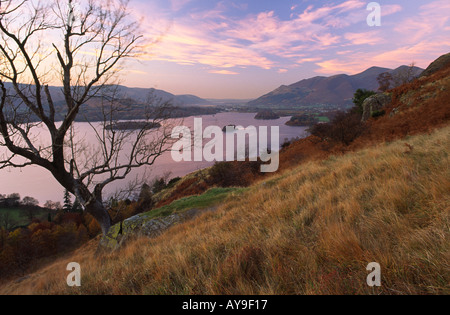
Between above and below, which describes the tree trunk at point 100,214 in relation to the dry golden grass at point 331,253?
below

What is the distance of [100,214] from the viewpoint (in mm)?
9070

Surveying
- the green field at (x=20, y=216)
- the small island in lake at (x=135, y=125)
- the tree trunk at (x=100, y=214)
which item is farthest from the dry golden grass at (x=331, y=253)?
the green field at (x=20, y=216)

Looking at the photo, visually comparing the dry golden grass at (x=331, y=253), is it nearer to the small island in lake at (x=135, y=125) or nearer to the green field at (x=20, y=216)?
the small island in lake at (x=135, y=125)

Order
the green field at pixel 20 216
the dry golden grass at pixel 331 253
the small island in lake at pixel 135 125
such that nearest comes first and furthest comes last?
the dry golden grass at pixel 331 253 → the small island in lake at pixel 135 125 → the green field at pixel 20 216

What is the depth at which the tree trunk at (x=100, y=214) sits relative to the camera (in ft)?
28.6

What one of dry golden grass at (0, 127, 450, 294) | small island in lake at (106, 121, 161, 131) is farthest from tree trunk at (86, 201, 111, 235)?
dry golden grass at (0, 127, 450, 294)

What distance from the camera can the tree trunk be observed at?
8.73 m

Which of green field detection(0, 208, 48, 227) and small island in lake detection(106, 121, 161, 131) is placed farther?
green field detection(0, 208, 48, 227)

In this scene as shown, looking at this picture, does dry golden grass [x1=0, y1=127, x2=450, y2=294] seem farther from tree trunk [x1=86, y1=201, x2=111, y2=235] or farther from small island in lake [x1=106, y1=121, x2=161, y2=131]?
small island in lake [x1=106, y1=121, x2=161, y2=131]

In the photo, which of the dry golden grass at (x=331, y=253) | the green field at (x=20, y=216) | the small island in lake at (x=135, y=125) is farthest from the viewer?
the green field at (x=20, y=216)

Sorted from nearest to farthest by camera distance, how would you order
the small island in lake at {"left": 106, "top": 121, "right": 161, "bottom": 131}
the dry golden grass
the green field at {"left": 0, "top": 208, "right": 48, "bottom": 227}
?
the dry golden grass
the small island in lake at {"left": 106, "top": 121, "right": 161, "bottom": 131}
the green field at {"left": 0, "top": 208, "right": 48, "bottom": 227}
